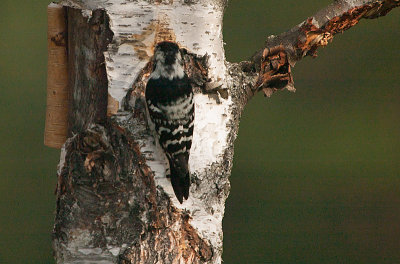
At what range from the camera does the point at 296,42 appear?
72.9 inches

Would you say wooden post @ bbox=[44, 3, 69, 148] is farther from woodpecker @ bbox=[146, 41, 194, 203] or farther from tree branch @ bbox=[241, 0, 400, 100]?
tree branch @ bbox=[241, 0, 400, 100]

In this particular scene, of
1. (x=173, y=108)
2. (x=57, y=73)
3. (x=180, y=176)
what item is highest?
(x=57, y=73)

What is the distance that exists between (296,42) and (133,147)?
0.60m

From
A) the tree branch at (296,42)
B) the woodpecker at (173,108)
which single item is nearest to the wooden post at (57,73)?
the woodpecker at (173,108)

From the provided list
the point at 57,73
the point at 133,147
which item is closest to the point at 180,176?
the point at 133,147

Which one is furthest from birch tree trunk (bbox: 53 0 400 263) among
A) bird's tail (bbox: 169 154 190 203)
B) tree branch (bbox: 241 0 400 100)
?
tree branch (bbox: 241 0 400 100)

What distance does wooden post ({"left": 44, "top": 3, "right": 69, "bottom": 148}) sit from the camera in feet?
5.86

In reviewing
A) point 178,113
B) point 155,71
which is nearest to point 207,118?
point 178,113

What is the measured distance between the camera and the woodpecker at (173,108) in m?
1.56

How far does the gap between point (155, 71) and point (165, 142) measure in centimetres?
18

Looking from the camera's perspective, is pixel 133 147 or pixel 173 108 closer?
pixel 133 147

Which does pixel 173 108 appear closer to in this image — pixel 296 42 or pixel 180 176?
pixel 180 176

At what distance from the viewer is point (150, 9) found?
1.57 metres

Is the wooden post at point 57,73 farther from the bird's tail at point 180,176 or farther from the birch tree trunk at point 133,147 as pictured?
the bird's tail at point 180,176
